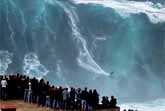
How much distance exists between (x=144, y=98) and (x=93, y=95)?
129710 millimetres

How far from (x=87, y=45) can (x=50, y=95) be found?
145414 mm

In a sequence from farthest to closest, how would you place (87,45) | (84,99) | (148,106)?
(87,45)
(148,106)
(84,99)

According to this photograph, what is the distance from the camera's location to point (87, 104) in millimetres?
37688

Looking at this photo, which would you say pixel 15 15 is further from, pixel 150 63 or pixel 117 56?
pixel 150 63

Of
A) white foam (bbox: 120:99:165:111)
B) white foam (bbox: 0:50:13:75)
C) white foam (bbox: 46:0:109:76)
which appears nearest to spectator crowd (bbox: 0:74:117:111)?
white foam (bbox: 120:99:165:111)

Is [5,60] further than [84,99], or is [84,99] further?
[5,60]

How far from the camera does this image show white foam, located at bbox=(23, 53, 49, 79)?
16312cm

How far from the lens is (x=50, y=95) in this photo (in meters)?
37.8

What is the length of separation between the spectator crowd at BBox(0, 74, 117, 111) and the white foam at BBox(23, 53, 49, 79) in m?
123

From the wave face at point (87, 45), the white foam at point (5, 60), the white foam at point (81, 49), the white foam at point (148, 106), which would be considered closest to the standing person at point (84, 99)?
the white foam at point (148, 106)

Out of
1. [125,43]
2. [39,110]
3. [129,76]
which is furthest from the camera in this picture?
[125,43]

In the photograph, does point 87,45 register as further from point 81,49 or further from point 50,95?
point 50,95

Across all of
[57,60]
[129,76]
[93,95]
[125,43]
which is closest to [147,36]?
[125,43]

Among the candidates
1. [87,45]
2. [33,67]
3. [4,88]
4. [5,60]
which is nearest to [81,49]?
[87,45]
